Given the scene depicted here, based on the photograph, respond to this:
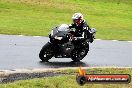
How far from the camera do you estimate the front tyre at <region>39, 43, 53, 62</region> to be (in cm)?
1517

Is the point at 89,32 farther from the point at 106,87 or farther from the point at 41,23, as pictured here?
the point at 41,23

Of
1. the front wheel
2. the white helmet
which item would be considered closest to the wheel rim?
the front wheel

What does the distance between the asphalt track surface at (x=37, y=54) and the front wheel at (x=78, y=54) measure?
0.18m

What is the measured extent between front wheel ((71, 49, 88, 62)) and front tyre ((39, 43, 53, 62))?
0.91 m

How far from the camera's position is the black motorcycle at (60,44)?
15.2m

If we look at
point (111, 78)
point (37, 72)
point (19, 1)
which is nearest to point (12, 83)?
point (37, 72)

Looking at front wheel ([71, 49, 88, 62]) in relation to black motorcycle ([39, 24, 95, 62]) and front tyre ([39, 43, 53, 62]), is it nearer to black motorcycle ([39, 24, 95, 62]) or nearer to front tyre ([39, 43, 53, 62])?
black motorcycle ([39, 24, 95, 62])

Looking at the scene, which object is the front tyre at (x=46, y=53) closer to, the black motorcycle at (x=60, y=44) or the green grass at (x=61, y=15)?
the black motorcycle at (x=60, y=44)

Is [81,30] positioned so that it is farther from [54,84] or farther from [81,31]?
[54,84]

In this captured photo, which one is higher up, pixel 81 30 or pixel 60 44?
pixel 81 30

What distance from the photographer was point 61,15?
33625mm

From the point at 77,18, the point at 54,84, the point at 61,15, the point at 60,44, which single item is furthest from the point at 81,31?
the point at 61,15

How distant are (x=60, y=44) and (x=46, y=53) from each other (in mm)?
532

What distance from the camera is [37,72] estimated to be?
12602 millimetres
